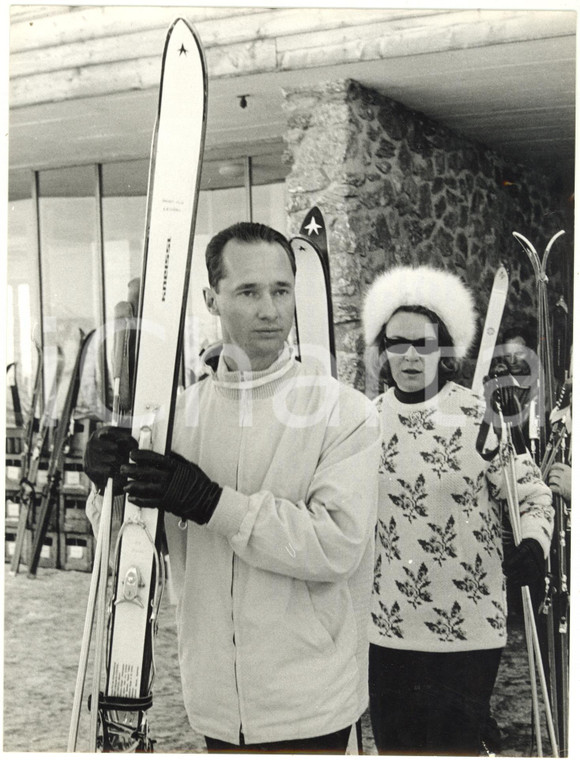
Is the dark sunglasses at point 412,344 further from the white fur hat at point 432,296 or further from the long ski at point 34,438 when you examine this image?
the long ski at point 34,438

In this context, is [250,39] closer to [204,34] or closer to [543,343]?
[204,34]

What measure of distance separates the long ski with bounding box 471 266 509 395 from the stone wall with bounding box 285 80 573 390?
2 cm

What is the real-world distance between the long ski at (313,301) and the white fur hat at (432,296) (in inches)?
4.3

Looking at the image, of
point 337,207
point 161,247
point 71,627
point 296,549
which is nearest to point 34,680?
point 71,627

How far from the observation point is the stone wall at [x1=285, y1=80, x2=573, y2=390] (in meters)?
2.47

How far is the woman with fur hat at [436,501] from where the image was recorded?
97.0 inches

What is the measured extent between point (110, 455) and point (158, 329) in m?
0.35

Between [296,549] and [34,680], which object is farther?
[34,680]

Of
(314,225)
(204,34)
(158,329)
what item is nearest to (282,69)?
(204,34)

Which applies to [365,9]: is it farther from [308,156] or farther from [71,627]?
[71,627]

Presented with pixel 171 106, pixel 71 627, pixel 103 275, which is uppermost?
pixel 171 106

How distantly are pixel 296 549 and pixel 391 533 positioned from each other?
0.29 m

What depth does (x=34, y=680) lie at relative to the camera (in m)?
2.57

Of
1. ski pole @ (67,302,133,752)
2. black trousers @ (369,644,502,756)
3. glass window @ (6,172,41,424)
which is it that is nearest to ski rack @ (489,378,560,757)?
black trousers @ (369,644,502,756)
